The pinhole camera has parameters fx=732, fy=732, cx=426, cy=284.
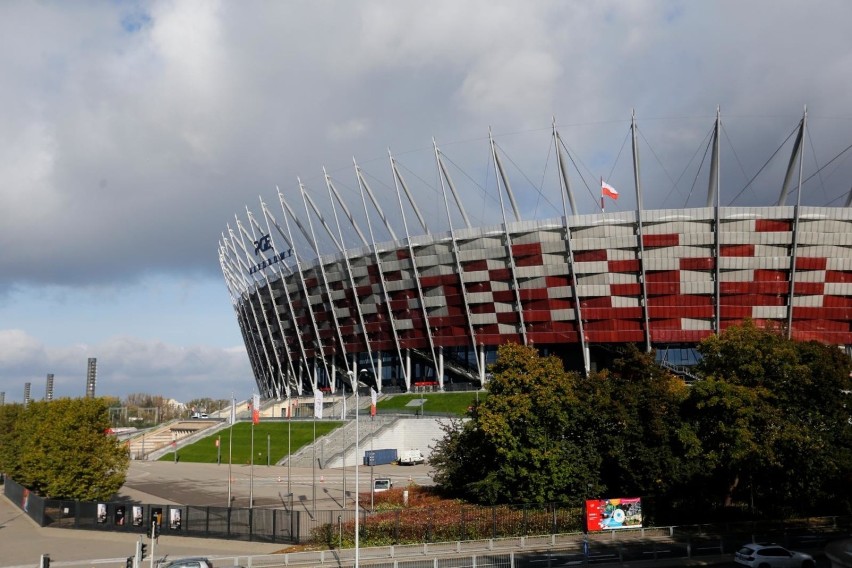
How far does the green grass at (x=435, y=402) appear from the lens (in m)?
94.1

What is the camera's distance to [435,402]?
99062 mm

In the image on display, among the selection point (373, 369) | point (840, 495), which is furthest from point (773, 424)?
point (373, 369)

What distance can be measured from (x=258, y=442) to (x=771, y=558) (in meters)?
71.7

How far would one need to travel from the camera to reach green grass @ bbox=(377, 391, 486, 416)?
309ft

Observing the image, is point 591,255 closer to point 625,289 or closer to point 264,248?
point 625,289

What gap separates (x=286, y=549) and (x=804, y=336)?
76.9m

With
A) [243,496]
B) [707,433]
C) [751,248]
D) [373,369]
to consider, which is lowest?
[243,496]

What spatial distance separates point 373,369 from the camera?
4471 inches

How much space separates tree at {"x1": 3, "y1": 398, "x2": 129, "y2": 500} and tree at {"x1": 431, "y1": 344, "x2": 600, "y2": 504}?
25.2 m

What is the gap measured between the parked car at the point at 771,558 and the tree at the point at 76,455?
4041 cm

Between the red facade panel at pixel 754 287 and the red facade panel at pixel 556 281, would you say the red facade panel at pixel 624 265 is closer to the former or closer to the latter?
the red facade panel at pixel 556 281

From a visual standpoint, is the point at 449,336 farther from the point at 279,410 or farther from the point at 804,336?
the point at 804,336

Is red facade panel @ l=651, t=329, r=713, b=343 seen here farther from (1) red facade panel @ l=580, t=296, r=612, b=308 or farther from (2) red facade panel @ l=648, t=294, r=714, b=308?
(1) red facade panel @ l=580, t=296, r=612, b=308

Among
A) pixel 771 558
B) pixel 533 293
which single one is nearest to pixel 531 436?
pixel 771 558
